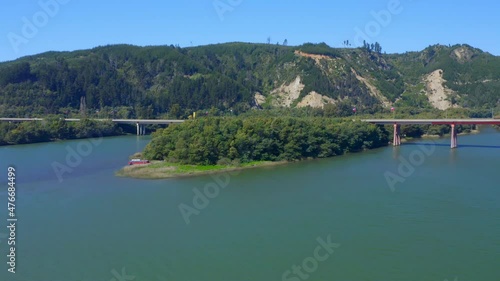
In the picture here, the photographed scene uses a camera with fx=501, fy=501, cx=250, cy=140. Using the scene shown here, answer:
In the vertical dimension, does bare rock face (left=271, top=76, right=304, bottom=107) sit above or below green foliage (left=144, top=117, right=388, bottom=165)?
above

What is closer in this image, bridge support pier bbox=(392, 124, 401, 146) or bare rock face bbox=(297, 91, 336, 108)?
bridge support pier bbox=(392, 124, 401, 146)

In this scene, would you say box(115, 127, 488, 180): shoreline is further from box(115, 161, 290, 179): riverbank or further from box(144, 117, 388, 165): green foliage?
box(144, 117, 388, 165): green foliage

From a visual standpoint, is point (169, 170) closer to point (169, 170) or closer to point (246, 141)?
point (169, 170)

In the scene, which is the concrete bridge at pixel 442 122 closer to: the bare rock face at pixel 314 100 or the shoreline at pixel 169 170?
the shoreline at pixel 169 170

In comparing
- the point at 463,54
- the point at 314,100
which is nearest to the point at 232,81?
the point at 314,100

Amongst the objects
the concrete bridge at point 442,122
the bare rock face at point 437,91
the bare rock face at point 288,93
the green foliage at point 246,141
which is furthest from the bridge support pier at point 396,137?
the bare rock face at point 437,91

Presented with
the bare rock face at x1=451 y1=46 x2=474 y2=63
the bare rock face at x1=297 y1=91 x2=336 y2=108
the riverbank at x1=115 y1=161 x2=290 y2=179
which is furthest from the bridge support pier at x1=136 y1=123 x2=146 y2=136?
the bare rock face at x1=451 y1=46 x2=474 y2=63
